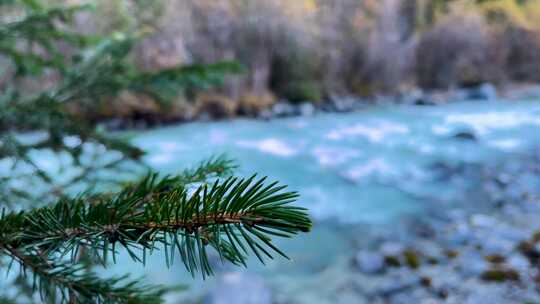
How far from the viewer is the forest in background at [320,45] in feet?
26.1

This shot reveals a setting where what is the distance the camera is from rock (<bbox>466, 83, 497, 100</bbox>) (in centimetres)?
880

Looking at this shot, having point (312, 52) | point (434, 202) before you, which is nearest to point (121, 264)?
point (434, 202)

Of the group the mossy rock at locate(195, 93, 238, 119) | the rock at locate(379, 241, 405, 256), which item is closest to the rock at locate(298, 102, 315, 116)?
the mossy rock at locate(195, 93, 238, 119)

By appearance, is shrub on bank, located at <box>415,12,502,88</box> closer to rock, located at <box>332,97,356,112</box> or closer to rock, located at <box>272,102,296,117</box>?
rock, located at <box>332,97,356,112</box>

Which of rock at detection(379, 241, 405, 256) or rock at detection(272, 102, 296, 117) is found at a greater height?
rock at detection(272, 102, 296, 117)

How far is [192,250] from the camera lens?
34 cm

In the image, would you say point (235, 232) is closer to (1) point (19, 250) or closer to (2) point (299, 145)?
(1) point (19, 250)

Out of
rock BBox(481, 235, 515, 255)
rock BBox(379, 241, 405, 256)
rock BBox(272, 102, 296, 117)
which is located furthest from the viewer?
rock BBox(272, 102, 296, 117)

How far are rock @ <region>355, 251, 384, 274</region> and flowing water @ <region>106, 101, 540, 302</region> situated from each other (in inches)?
6.7

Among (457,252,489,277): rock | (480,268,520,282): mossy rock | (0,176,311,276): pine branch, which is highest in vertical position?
(0,176,311,276): pine branch

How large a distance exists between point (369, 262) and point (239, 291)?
101cm

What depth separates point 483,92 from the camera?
922 centimetres

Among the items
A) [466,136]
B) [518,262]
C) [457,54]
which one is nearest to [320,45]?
[457,54]

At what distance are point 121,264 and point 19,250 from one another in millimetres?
2735
